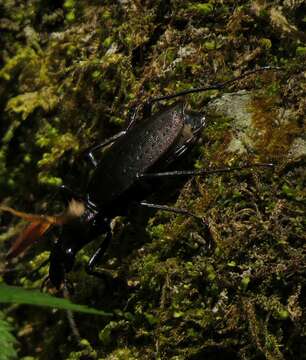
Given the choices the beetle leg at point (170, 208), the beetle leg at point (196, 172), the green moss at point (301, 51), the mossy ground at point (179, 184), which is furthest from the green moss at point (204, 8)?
the beetle leg at point (170, 208)

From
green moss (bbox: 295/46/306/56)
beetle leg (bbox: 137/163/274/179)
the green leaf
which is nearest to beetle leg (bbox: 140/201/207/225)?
beetle leg (bbox: 137/163/274/179)

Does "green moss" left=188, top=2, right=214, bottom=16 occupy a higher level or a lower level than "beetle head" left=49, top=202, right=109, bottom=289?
higher

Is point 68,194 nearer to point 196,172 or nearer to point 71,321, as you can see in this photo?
point 71,321

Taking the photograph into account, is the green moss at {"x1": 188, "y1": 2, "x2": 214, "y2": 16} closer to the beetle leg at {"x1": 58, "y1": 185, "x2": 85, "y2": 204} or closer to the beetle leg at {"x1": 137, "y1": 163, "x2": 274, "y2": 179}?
the beetle leg at {"x1": 137, "y1": 163, "x2": 274, "y2": 179}

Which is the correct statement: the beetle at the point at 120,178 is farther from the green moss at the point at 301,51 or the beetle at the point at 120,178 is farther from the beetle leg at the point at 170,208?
the green moss at the point at 301,51

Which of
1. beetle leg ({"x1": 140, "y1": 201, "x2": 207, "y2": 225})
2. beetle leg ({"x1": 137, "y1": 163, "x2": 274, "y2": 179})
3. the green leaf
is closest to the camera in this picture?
the green leaf

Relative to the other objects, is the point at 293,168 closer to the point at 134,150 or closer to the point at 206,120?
the point at 206,120

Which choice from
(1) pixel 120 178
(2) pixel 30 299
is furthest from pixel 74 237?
(2) pixel 30 299

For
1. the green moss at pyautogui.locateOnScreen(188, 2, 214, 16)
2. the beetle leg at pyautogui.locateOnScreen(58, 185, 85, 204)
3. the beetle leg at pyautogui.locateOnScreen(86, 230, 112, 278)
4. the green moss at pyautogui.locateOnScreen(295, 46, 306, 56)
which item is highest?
the green moss at pyautogui.locateOnScreen(295, 46, 306, 56)
